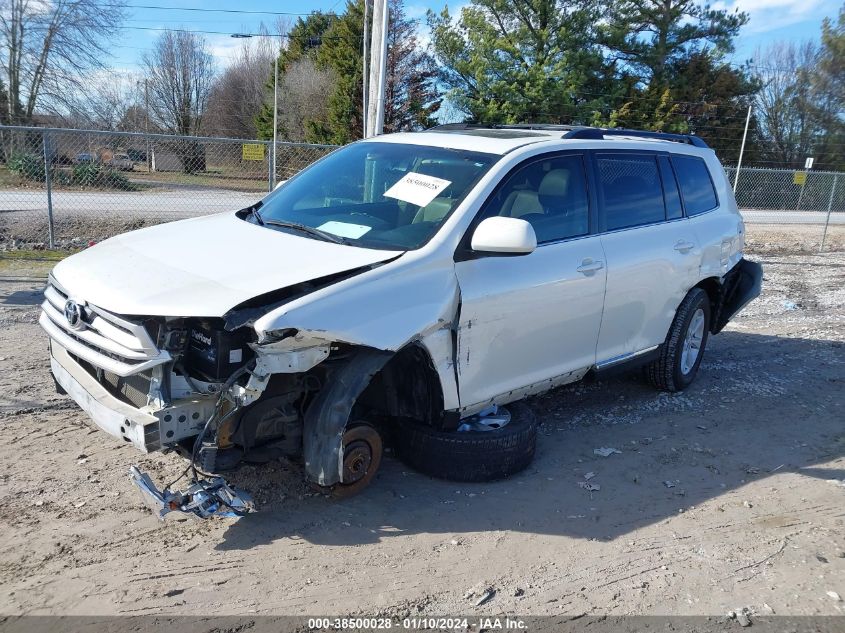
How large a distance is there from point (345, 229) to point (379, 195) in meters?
0.44

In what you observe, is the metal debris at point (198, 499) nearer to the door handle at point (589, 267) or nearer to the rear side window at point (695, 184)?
the door handle at point (589, 267)

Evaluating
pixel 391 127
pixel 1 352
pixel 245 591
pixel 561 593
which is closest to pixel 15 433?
pixel 1 352

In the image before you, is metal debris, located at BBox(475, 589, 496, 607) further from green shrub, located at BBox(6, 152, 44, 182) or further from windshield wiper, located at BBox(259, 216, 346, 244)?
green shrub, located at BBox(6, 152, 44, 182)

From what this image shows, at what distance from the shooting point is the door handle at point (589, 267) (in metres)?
4.61

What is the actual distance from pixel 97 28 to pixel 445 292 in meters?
25.4

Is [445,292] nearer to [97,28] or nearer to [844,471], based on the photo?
[844,471]

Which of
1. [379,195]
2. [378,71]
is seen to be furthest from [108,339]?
[378,71]

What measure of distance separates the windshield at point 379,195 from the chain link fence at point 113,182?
6.63 metres

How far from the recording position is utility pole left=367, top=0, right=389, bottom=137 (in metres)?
9.66

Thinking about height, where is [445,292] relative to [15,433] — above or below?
above

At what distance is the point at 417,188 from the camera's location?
430 cm

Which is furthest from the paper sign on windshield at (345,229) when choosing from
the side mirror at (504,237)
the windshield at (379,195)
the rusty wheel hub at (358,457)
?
the rusty wheel hub at (358,457)

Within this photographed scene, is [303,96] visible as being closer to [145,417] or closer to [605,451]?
[605,451]

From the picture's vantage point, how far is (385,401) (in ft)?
13.1
